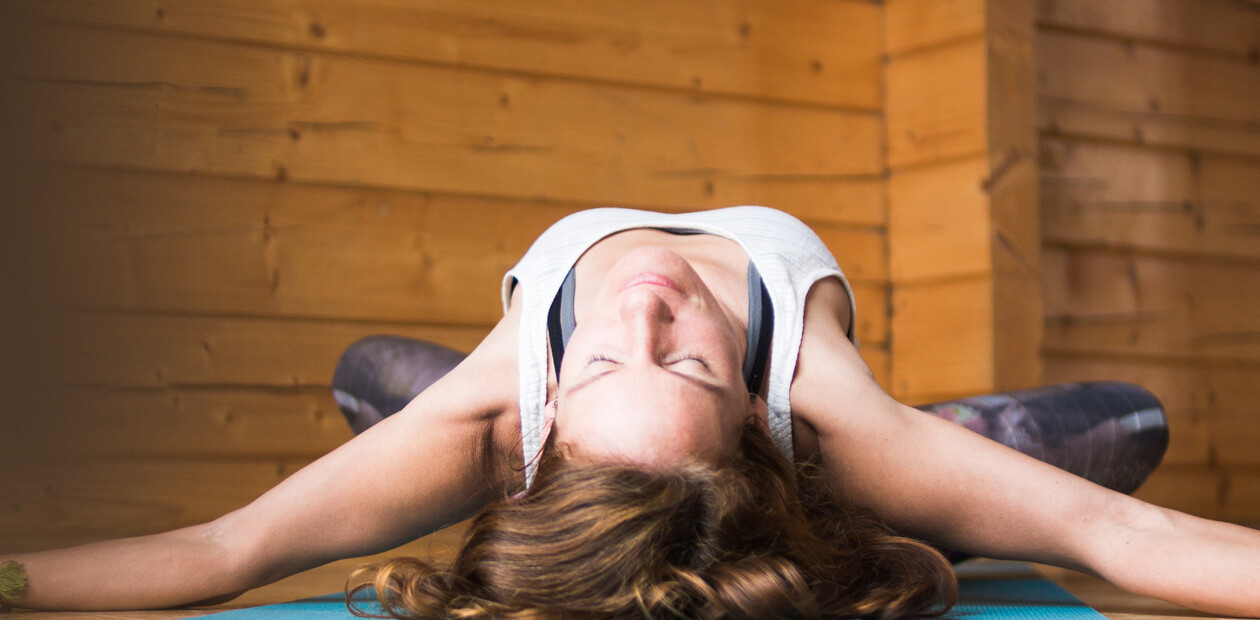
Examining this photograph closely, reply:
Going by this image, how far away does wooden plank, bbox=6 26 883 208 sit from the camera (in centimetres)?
195

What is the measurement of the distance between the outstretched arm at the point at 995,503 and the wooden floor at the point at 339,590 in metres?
0.10

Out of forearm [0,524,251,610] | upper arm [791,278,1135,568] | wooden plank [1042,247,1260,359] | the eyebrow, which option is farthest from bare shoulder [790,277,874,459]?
wooden plank [1042,247,1260,359]

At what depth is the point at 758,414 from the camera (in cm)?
107

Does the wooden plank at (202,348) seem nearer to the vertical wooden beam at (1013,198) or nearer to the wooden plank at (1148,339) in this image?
the vertical wooden beam at (1013,198)

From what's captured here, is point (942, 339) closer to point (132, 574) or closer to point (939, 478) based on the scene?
point (939, 478)

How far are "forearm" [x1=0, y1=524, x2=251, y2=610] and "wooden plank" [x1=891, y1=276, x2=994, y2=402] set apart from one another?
5.54ft

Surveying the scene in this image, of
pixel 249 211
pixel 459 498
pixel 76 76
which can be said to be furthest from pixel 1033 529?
pixel 76 76

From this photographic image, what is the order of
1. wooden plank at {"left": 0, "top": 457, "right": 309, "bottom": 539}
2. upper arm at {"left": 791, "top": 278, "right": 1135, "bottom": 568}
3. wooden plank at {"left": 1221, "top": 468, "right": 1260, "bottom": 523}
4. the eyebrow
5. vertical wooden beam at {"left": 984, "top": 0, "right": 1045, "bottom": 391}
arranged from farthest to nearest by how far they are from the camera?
wooden plank at {"left": 1221, "top": 468, "right": 1260, "bottom": 523} < vertical wooden beam at {"left": 984, "top": 0, "right": 1045, "bottom": 391} < wooden plank at {"left": 0, "top": 457, "right": 309, "bottom": 539} < upper arm at {"left": 791, "top": 278, "right": 1135, "bottom": 568} < the eyebrow

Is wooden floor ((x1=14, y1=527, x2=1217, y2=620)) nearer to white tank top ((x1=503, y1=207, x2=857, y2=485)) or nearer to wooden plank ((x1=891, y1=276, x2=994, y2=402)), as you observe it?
white tank top ((x1=503, y1=207, x2=857, y2=485))

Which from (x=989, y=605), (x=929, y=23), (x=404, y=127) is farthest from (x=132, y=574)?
(x=929, y=23)

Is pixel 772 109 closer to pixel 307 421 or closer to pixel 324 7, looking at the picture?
pixel 324 7

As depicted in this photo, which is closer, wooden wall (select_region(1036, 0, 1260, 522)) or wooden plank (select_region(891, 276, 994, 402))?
wooden plank (select_region(891, 276, 994, 402))

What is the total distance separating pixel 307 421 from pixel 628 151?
101 centimetres

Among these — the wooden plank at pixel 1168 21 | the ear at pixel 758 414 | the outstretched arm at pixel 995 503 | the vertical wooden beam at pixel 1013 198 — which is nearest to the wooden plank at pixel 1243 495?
the vertical wooden beam at pixel 1013 198
